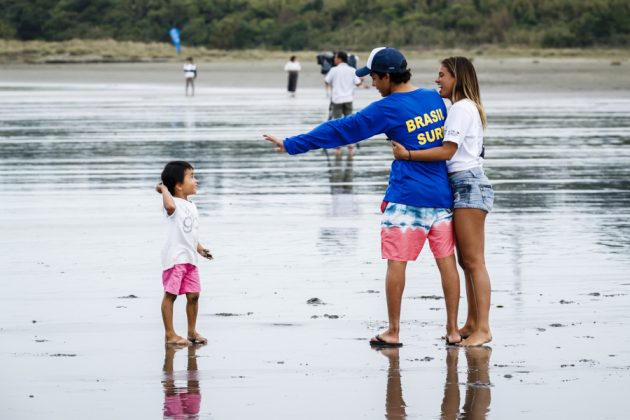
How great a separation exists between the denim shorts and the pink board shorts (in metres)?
0.12

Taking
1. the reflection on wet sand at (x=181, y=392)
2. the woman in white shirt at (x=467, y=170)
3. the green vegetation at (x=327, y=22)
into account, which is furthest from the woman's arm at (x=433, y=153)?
the green vegetation at (x=327, y=22)

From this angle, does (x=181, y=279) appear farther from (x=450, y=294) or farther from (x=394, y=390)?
(x=394, y=390)

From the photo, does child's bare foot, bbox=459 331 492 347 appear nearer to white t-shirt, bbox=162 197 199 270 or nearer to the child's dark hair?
white t-shirt, bbox=162 197 199 270

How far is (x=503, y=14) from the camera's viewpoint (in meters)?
102

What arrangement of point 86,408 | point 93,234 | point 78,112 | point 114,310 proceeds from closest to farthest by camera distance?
point 86,408
point 114,310
point 93,234
point 78,112

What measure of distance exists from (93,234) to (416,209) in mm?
5353

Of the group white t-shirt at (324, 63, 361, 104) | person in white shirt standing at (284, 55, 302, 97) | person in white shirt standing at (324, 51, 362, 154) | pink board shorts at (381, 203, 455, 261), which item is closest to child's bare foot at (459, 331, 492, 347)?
pink board shorts at (381, 203, 455, 261)

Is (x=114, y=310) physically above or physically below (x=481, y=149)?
below

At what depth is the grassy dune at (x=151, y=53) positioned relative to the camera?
8569 centimetres

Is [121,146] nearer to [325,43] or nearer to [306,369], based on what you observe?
[306,369]

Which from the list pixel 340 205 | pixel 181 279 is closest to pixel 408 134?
pixel 181 279

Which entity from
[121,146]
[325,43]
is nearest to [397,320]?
A: [121,146]

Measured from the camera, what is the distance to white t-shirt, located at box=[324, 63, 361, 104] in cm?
2342

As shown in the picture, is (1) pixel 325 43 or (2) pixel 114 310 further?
(1) pixel 325 43
